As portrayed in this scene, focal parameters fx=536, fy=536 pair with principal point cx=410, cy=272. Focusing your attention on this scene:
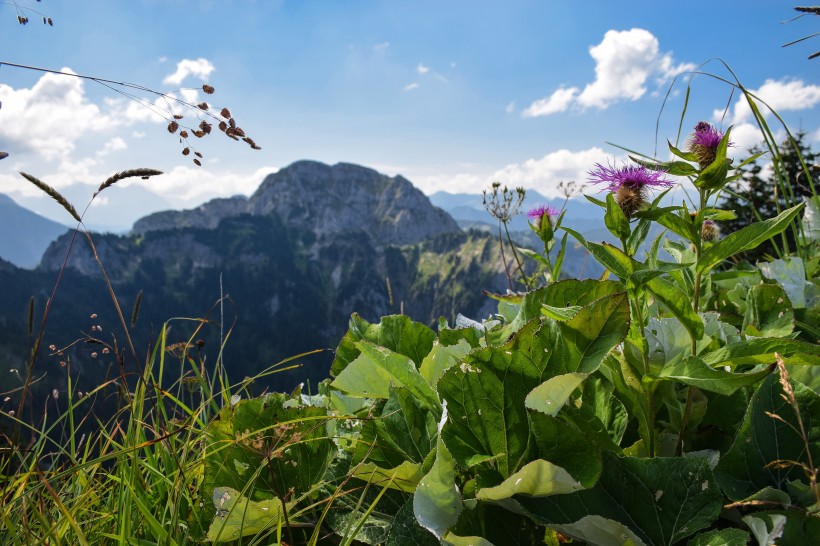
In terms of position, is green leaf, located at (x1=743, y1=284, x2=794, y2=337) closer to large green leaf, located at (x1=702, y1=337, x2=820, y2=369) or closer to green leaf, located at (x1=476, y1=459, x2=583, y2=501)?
large green leaf, located at (x1=702, y1=337, x2=820, y2=369)

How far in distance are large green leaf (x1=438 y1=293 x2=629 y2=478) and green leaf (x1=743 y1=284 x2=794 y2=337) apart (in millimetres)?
868

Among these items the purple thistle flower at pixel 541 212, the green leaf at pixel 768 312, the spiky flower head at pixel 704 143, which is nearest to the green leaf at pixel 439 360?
the spiky flower head at pixel 704 143

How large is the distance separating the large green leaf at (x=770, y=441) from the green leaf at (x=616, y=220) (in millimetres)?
455

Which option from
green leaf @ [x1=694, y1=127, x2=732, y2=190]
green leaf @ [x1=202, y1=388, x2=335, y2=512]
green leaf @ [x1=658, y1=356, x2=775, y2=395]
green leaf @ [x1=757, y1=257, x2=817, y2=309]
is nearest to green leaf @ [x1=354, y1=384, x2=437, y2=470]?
green leaf @ [x1=202, y1=388, x2=335, y2=512]

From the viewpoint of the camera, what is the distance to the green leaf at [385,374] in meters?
1.44

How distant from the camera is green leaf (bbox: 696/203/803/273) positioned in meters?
1.20

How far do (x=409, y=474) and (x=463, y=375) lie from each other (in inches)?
12.1

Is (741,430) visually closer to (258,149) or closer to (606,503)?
(606,503)

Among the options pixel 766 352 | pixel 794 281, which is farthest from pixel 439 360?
pixel 794 281

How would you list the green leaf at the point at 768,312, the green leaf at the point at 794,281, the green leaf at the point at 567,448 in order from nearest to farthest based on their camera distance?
the green leaf at the point at 567,448, the green leaf at the point at 768,312, the green leaf at the point at 794,281

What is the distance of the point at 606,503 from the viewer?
114cm

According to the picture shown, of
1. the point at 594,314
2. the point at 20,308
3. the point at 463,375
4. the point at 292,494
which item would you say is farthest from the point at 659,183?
the point at 20,308

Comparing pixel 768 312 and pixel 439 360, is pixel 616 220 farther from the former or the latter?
pixel 768 312

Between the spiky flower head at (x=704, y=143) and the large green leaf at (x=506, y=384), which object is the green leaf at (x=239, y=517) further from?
the spiky flower head at (x=704, y=143)
